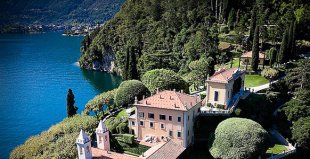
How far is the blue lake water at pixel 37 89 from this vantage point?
62.7 meters

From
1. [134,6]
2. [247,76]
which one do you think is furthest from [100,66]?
[247,76]

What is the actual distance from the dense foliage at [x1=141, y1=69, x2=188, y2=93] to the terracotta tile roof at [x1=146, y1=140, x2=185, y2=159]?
15104 mm

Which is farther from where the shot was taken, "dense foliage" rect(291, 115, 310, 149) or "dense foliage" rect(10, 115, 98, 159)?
"dense foliage" rect(291, 115, 310, 149)

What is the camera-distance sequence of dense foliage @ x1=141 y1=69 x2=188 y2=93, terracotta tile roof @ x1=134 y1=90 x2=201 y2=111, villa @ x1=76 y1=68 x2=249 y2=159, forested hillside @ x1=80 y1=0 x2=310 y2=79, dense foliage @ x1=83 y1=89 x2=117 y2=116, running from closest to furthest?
villa @ x1=76 y1=68 x2=249 y2=159 < terracotta tile roof @ x1=134 y1=90 x2=201 y2=111 < dense foliage @ x1=141 y1=69 x2=188 y2=93 < dense foliage @ x1=83 y1=89 x2=117 y2=116 < forested hillside @ x1=80 y1=0 x2=310 y2=79

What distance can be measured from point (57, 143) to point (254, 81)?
38.4m

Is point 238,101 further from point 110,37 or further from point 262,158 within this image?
point 110,37

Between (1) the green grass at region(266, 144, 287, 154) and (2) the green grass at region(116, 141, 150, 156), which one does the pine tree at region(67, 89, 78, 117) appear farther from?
(1) the green grass at region(266, 144, 287, 154)

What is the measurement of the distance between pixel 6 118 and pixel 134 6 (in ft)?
247

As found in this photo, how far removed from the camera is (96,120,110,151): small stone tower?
36969mm

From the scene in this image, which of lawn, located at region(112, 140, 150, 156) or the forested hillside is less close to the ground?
the forested hillside

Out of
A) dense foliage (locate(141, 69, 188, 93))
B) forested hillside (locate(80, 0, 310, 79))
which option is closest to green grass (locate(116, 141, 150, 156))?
dense foliage (locate(141, 69, 188, 93))

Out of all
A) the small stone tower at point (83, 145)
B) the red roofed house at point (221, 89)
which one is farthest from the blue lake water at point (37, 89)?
the red roofed house at point (221, 89)

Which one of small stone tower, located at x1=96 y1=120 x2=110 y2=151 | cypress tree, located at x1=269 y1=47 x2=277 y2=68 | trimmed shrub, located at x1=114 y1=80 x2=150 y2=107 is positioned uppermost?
cypress tree, located at x1=269 y1=47 x2=277 y2=68

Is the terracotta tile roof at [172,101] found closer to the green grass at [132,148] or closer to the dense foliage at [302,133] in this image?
the green grass at [132,148]
